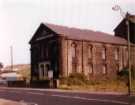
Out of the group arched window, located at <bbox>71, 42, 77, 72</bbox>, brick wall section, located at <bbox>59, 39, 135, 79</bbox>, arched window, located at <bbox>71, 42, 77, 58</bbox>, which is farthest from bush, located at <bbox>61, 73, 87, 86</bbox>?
arched window, located at <bbox>71, 42, 77, 58</bbox>

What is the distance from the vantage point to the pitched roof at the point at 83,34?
208 feet

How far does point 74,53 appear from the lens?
63031 mm

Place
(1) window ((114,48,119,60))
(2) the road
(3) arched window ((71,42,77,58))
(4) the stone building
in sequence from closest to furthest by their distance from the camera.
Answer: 1. (2) the road
2. (4) the stone building
3. (3) arched window ((71,42,77,58))
4. (1) window ((114,48,119,60))

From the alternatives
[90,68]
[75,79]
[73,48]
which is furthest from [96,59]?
[75,79]

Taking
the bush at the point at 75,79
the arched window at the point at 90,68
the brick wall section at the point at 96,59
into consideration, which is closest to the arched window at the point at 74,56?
the brick wall section at the point at 96,59

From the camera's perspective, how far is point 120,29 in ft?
268

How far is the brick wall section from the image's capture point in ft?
200

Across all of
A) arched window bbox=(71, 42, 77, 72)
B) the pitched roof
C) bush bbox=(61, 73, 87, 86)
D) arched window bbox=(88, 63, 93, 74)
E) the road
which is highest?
the pitched roof

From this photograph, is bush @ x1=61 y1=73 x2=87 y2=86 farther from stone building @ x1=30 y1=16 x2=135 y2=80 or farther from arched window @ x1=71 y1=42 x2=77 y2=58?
arched window @ x1=71 y1=42 x2=77 y2=58

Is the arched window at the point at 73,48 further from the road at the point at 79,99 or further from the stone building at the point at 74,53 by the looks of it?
the road at the point at 79,99

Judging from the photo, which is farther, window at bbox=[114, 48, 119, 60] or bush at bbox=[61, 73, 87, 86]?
window at bbox=[114, 48, 119, 60]

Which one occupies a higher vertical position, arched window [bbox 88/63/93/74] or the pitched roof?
the pitched roof

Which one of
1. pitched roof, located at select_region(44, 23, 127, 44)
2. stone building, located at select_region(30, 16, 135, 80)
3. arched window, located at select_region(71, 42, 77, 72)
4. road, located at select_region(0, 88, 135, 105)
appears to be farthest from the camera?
pitched roof, located at select_region(44, 23, 127, 44)

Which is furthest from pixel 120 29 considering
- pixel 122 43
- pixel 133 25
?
pixel 122 43
